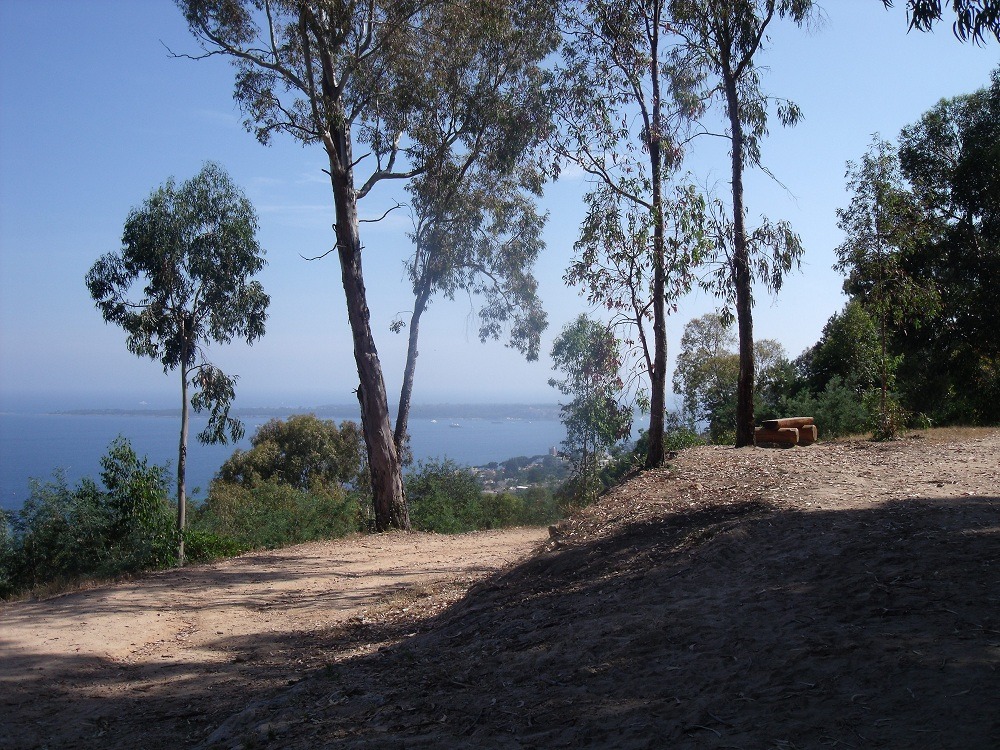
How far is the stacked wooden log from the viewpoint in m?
13.7

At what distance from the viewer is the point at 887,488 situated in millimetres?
8203

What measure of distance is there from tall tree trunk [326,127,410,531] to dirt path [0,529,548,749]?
2784 millimetres

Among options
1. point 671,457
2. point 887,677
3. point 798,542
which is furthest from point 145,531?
point 887,677

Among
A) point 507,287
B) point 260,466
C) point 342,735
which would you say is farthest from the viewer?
point 260,466

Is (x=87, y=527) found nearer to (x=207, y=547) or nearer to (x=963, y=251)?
(x=207, y=547)

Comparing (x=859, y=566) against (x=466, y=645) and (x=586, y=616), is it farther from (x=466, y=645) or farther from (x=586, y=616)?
(x=466, y=645)

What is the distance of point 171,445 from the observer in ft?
224

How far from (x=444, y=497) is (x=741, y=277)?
9438 mm

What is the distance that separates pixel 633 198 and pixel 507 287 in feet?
28.1

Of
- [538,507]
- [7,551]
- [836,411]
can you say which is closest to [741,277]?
[836,411]

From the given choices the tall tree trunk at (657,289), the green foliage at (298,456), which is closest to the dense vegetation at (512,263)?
the tall tree trunk at (657,289)

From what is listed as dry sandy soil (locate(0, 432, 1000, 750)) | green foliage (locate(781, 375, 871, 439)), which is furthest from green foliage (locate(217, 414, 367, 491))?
dry sandy soil (locate(0, 432, 1000, 750))

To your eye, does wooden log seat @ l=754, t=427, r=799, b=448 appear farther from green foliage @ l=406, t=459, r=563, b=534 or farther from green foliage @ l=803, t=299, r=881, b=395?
green foliage @ l=803, t=299, r=881, b=395

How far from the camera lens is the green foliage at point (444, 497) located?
56.2 ft
